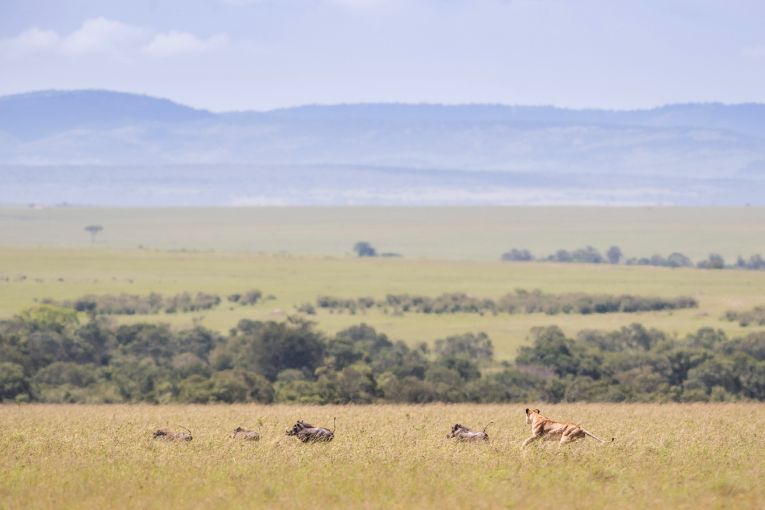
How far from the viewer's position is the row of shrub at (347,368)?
114 feet

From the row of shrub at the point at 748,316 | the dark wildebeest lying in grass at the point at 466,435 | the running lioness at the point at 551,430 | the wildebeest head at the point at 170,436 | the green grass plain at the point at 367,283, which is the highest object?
the running lioness at the point at 551,430

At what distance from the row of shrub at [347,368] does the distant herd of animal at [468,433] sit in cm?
1433

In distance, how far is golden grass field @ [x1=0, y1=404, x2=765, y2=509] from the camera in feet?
43.3

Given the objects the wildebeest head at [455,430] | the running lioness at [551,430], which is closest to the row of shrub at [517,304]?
the wildebeest head at [455,430]

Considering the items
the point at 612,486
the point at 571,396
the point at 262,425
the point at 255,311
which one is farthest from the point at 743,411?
the point at 255,311

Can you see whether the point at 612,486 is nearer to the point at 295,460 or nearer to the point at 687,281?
the point at 295,460

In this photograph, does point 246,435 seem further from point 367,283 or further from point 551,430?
point 367,283

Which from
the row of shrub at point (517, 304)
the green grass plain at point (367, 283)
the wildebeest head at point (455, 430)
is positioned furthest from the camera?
the row of shrub at point (517, 304)

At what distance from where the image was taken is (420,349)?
62938mm

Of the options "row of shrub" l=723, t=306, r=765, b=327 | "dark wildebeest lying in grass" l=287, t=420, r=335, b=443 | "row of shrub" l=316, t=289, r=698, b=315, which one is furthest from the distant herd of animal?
"row of shrub" l=316, t=289, r=698, b=315

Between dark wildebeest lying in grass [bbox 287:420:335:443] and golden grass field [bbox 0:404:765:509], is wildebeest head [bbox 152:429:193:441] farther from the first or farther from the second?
dark wildebeest lying in grass [bbox 287:420:335:443]

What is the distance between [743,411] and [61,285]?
8218 cm

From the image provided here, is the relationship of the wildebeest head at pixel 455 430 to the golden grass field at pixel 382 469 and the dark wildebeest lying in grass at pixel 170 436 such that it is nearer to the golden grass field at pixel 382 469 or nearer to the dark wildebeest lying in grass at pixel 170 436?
the golden grass field at pixel 382 469

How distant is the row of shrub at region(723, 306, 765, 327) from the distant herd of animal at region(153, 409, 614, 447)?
59.6 metres
